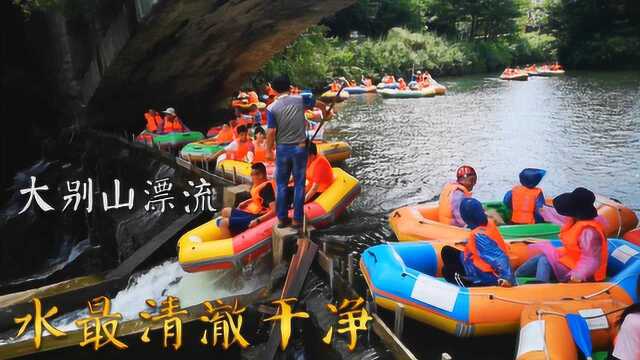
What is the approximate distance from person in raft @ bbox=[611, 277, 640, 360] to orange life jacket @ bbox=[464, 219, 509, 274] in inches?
53.3

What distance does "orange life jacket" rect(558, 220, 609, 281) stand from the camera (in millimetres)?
4176

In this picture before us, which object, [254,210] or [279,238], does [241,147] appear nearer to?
[254,210]

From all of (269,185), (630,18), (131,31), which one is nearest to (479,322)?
(269,185)

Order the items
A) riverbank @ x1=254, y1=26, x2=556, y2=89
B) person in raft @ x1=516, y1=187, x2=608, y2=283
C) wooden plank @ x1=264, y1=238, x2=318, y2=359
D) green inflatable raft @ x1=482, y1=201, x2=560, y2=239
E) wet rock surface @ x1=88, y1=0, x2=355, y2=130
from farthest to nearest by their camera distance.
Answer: riverbank @ x1=254, y1=26, x2=556, y2=89 < wet rock surface @ x1=88, y1=0, x2=355, y2=130 < green inflatable raft @ x1=482, y1=201, x2=560, y2=239 < wooden plank @ x1=264, y1=238, x2=318, y2=359 < person in raft @ x1=516, y1=187, x2=608, y2=283

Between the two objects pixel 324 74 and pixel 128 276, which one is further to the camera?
pixel 324 74

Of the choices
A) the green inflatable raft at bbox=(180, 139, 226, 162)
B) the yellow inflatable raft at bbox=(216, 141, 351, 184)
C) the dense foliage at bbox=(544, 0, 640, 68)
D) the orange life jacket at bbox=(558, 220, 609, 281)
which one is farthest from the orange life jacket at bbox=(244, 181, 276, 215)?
the dense foliage at bbox=(544, 0, 640, 68)

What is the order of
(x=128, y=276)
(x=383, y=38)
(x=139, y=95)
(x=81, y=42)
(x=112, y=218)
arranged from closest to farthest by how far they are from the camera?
1. (x=128, y=276)
2. (x=112, y=218)
3. (x=81, y=42)
4. (x=139, y=95)
5. (x=383, y=38)

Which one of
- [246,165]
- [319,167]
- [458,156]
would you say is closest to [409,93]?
[458,156]

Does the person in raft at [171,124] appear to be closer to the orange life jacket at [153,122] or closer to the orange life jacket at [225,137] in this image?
the orange life jacket at [153,122]

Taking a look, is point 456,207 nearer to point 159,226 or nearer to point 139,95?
point 159,226

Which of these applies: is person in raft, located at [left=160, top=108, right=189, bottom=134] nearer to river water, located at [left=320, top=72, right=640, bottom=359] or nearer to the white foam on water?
river water, located at [left=320, top=72, right=640, bottom=359]

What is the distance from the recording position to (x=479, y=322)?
4145mm

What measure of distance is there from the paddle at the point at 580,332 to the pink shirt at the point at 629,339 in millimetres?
512

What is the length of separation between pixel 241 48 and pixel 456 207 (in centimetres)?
1019
